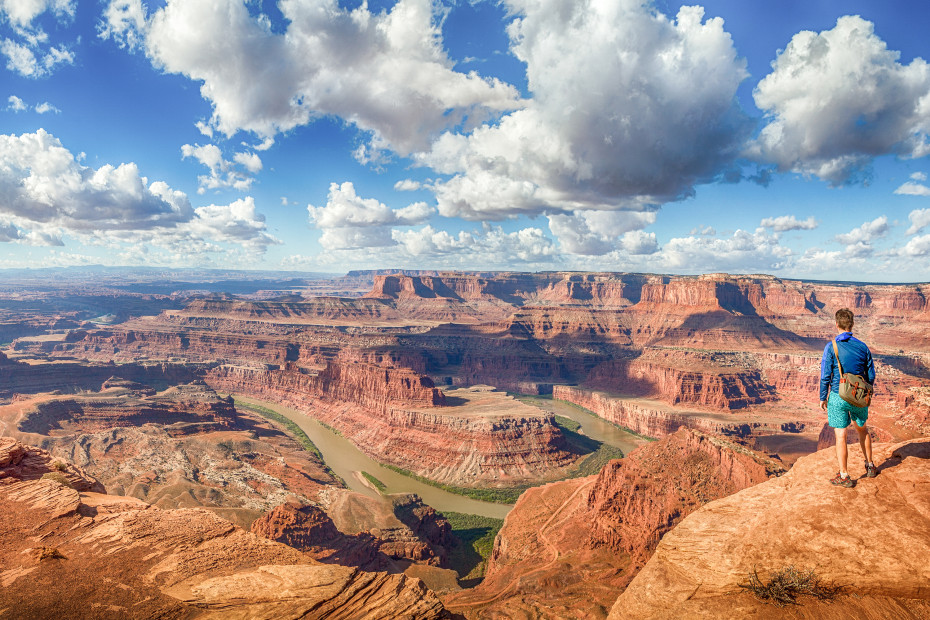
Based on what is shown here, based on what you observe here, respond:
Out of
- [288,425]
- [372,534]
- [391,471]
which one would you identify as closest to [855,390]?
[372,534]

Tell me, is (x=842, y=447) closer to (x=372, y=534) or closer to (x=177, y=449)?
(x=372, y=534)

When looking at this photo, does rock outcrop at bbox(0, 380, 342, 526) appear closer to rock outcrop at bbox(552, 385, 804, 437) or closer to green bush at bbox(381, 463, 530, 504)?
green bush at bbox(381, 463, 530, 504)

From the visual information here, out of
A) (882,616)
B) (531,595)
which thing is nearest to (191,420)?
(531,595)

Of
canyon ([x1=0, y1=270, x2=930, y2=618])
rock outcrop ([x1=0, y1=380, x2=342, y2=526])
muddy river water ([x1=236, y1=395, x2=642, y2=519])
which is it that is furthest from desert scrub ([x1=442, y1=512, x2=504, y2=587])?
rock outcrop ([x1=0, y1=380, x2=342, y2=526])

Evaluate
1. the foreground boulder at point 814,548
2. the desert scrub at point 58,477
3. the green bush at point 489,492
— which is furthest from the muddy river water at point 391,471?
the foreground boulder at point 814,548

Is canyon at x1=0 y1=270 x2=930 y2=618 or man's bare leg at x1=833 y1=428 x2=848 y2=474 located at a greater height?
man's bare leg at x1=833 y1=428 x2=848 y2=474

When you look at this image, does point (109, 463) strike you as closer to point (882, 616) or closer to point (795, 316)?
point (882, 616)

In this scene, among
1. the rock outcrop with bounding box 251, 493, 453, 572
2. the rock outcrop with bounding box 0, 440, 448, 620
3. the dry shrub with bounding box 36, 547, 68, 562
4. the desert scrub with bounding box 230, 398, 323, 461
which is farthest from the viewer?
the desert scrub with bounding box 230, 398, 323, 461
